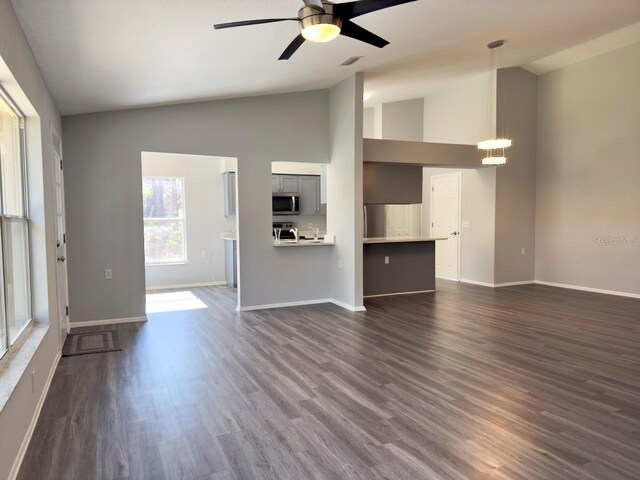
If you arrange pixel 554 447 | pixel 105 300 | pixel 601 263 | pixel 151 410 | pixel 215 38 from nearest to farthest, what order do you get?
pixel 554 447, pixel 151 410, pixel 215 38, pixel 105 300, pixel 601 263

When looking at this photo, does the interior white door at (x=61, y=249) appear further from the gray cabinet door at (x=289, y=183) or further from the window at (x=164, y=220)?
the gray cabinet door at (x=289, y=183)

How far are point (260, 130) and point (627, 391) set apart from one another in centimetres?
500

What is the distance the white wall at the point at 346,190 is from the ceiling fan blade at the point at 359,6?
125 inches

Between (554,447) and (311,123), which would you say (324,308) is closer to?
(311,123)

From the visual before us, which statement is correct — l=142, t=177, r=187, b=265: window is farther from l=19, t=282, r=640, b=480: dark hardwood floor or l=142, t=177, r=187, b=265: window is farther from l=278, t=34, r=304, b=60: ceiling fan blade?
l=278, t=34, r=304, b=60: ceiling fan blade

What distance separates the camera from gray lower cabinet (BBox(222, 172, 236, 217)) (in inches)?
316

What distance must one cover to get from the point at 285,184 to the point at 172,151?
11.0 ft

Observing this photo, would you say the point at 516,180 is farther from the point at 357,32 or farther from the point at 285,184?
the point at 357,32

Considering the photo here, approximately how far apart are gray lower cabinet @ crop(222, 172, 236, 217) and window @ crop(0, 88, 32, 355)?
4913mm

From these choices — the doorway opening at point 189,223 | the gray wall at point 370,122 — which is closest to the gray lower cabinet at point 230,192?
the doorway opening at point 189,223

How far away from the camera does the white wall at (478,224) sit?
7820mm

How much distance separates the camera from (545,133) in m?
7.96

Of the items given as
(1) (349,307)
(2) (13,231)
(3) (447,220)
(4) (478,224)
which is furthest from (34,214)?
(3) (447,220)

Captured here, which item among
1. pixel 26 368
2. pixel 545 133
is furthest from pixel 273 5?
pixel 545 133
